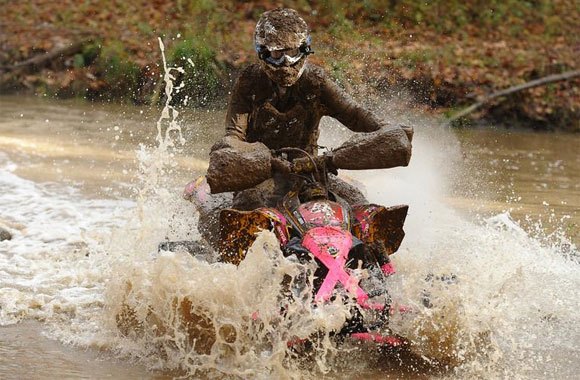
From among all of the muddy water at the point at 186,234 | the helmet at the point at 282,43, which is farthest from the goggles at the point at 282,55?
the muddy water at the point at 186,234

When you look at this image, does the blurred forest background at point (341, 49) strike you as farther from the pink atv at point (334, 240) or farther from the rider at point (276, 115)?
the pink atv at point (334, 240)

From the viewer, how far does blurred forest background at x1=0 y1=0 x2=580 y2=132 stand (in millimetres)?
14773

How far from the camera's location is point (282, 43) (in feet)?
17.7

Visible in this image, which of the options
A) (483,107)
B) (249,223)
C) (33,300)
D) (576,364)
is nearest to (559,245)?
(576,364)

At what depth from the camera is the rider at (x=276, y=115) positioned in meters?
5.21

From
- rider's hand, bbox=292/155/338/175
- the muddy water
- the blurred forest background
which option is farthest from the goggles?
the blurred forest background

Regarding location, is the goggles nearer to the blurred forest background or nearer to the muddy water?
the muddy water

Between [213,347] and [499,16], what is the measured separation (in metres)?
14.1

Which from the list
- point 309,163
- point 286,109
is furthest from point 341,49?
point 309,163

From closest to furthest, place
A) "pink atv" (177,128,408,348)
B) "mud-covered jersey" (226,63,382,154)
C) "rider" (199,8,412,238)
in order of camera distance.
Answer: "pink atv" (177,128,408,348) < "rider" (199,8,412,238) < "mud-covered jersey" (226,63,382,154)

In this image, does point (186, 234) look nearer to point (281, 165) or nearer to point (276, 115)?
point (276, 115)

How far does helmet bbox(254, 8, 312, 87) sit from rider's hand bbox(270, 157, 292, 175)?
1.84ft

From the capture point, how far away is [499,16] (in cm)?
1773

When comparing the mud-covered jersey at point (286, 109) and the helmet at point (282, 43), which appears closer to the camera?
the helmet at point (282, 43)
